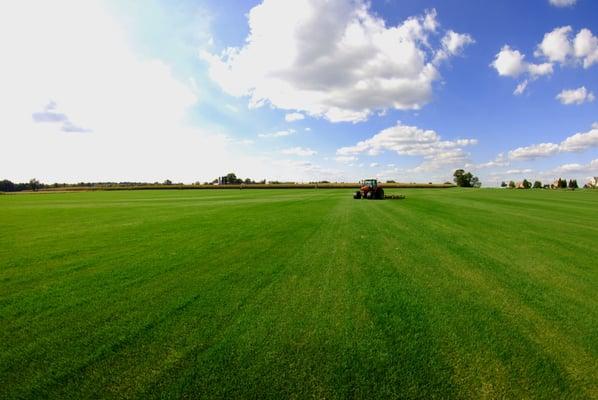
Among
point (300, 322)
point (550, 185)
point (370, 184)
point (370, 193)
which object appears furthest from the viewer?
point (550, 185)

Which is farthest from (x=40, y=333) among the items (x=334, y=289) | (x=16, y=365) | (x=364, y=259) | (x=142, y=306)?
(x=364, y=259)

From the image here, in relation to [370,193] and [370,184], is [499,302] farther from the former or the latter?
[370,184]

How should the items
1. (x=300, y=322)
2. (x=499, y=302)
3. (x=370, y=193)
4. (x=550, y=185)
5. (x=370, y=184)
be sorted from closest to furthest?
1. (x=300, y=322)
2. (x=499, y=302)
3. (x=370, y=193)
4. (x=370, y=184)
5. (x=550, y=185)

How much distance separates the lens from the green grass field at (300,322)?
3400 mm

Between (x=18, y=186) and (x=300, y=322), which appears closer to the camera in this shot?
(x=300, y=322)

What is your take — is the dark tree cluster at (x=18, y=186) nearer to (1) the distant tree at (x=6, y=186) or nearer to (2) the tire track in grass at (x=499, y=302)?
(1) the distant tree at (x=6, y=186)

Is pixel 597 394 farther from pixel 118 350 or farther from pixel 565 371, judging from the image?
pixel 118 350

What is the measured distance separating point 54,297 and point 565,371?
8.32 meters

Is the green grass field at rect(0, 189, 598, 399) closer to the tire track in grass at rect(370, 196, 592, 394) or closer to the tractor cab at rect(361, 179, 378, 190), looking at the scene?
the tire track in grass at rect(370, 196, 592, 394)

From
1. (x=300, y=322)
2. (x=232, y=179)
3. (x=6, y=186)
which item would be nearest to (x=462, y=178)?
(x=232, y=179)

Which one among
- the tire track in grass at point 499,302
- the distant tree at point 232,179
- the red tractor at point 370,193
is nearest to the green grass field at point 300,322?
the tire track in grass at point 499,302

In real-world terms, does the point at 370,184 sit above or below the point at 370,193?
above

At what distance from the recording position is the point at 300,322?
15.6ft

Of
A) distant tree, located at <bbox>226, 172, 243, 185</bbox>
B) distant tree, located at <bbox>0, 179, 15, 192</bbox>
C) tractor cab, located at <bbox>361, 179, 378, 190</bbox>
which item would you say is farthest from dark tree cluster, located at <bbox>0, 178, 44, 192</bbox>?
tractor cab, located at <bbox>361, 179, 378, 190</bbox>
